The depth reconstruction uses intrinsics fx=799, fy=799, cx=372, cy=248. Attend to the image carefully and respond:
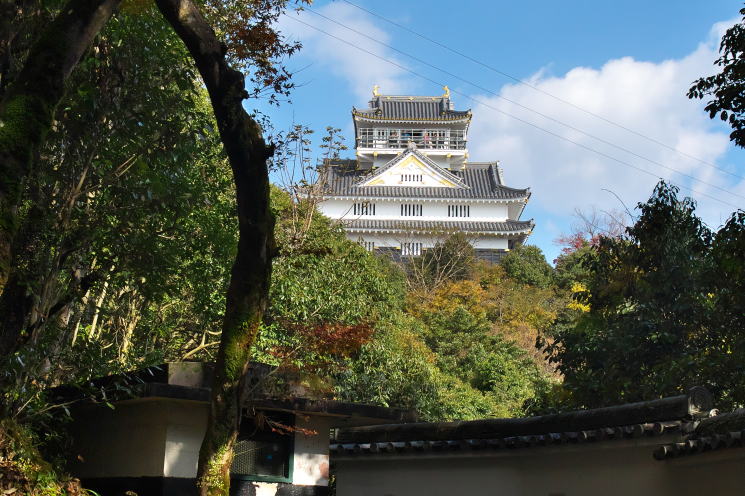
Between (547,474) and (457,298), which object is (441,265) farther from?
(547,474)

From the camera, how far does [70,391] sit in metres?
8.22

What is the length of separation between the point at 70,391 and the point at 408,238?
1541 inches

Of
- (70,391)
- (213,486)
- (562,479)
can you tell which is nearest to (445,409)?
(562,479)

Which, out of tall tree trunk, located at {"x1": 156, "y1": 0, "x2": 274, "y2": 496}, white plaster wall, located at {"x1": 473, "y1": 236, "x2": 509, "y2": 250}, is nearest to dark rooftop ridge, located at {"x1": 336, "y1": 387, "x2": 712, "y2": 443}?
tall tree trunk, located at {"x1": 156, "y1": 0, "x2": 274, "y2": 496}

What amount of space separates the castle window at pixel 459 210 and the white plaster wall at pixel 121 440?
44.8m

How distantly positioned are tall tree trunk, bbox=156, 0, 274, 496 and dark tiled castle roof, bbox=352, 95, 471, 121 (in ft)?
177

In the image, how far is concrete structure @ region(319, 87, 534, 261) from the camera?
160 feet

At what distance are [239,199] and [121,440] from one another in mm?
3685

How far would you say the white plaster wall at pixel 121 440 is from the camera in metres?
7.91

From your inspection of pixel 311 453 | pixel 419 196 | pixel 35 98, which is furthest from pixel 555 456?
pixel 419 196

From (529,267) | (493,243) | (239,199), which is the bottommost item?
(239,199)

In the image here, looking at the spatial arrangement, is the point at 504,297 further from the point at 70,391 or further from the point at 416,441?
the point at 70,391

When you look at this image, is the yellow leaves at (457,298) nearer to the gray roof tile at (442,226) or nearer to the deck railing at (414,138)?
the gray roof tile at (442,226)

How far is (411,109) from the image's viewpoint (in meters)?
62.0
